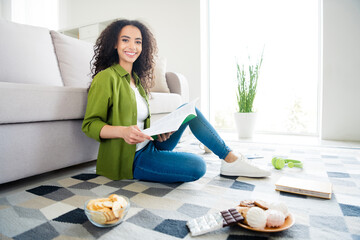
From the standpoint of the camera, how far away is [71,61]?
6.21 ft

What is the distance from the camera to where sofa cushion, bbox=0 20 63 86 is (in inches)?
58.6

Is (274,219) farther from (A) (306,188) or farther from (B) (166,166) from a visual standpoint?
(B) (166,166)

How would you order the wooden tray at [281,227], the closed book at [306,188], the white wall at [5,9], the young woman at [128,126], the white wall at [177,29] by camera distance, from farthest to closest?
the white wall at [5,9]
the white wall at [177,29]
the young woman at [128,126]
the closed book at [306,188]
the wooden tray at [281,227]

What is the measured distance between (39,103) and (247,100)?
2127 millimetres

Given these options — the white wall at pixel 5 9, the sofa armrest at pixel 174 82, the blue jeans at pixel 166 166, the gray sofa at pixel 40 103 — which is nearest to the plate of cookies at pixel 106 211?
the blue jeans at pixel 166 166

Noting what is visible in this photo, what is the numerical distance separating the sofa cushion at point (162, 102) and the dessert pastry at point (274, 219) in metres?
1.30

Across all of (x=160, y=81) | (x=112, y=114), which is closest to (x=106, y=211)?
(x=112, y=114)

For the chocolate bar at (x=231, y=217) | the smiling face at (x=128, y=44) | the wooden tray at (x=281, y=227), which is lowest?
the wooden tray at (x=281, y=227)

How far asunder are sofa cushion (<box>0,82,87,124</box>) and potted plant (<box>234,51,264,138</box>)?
1.84 m

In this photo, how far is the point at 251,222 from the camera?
0.72 metres

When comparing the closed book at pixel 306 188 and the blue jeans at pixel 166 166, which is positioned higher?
the blue jeans at pixel 166 166

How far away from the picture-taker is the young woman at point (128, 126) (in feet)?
3.65

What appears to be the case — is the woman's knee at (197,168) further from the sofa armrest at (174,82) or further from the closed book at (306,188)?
the sofa armrest at (174,82)

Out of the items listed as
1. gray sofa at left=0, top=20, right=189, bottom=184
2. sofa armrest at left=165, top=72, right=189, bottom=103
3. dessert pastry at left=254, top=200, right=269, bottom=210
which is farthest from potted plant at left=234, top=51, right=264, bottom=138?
dessert pastry at left=254, top=200, right=269, bottom=210
